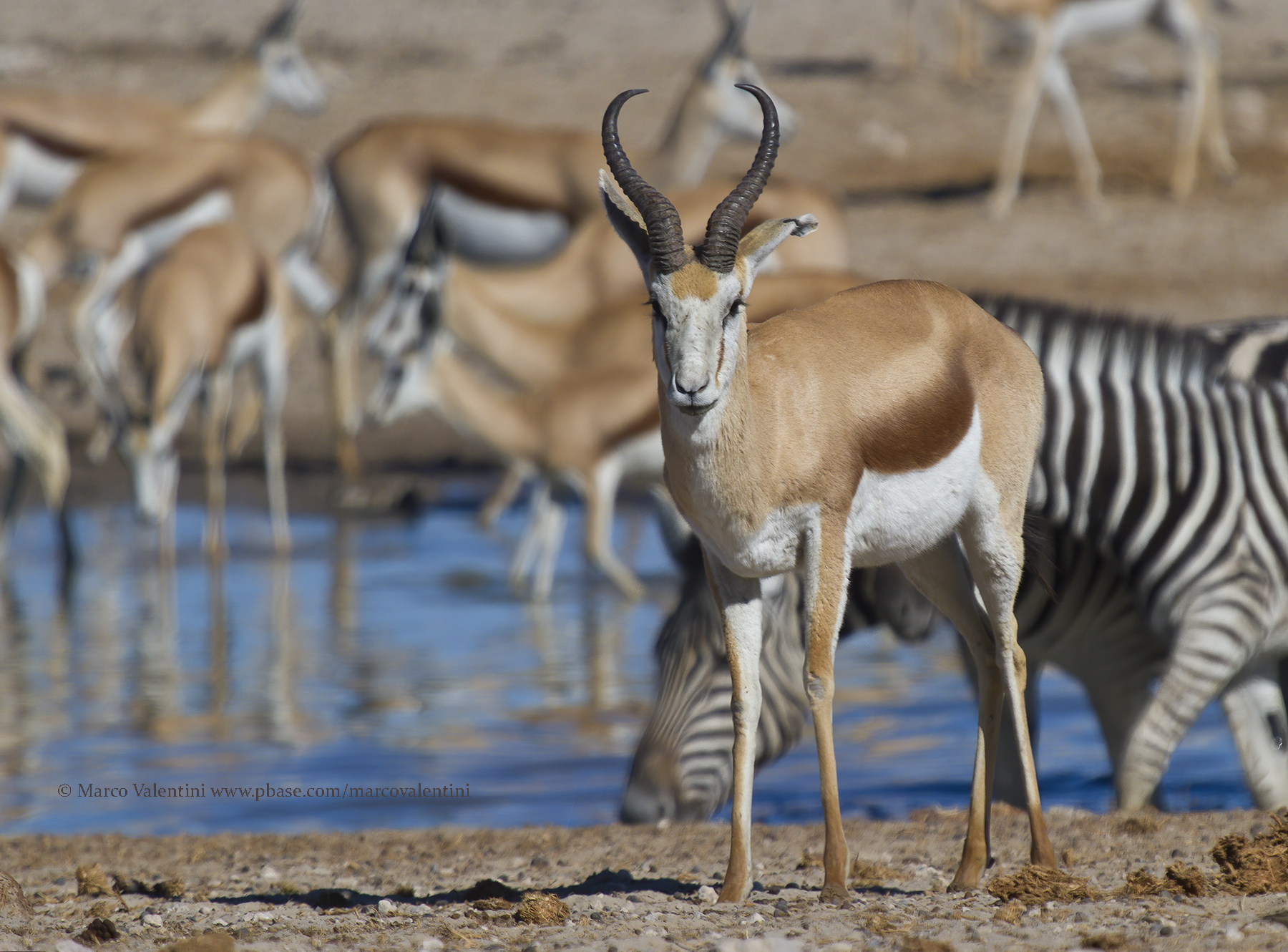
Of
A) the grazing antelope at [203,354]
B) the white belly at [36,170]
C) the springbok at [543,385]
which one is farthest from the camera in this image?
the white belly at [36,170]

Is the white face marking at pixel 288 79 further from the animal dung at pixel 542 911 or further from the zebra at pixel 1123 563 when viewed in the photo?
the animal dung at pixel 542 911

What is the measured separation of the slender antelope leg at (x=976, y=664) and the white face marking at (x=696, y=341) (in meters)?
0.99

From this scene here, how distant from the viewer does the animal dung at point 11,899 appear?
4352 mm

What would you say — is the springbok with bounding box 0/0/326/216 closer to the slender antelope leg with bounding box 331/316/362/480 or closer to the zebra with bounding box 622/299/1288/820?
the slender antelope leg with bounding box 331/316/362/480

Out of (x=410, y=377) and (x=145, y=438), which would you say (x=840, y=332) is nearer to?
(x=410, y=377)

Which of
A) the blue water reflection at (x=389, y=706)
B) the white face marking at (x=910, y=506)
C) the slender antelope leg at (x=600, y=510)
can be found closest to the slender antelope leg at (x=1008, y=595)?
the white face marking at (x=910, y=506)

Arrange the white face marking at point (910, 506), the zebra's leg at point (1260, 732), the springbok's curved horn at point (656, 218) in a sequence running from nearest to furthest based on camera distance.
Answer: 1. the springbok's curved horn at point (656, 218)
2. the white face marking at point (910, 506)
3. the zebra's leg at point (1260, 732)

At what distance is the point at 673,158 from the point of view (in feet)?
53.8

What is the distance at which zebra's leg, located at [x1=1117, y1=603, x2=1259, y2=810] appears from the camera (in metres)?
5.78

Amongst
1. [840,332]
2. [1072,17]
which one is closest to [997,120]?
[1072,17]

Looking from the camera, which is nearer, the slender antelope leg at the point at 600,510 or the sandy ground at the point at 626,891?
the sandy ground at the point at 626,891

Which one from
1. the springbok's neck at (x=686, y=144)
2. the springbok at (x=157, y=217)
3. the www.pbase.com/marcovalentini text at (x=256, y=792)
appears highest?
the springbok's neck at (x=686, y=144)

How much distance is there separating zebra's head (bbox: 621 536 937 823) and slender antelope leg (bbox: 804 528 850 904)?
1.64m

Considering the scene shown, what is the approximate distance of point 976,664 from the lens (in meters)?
4.65
